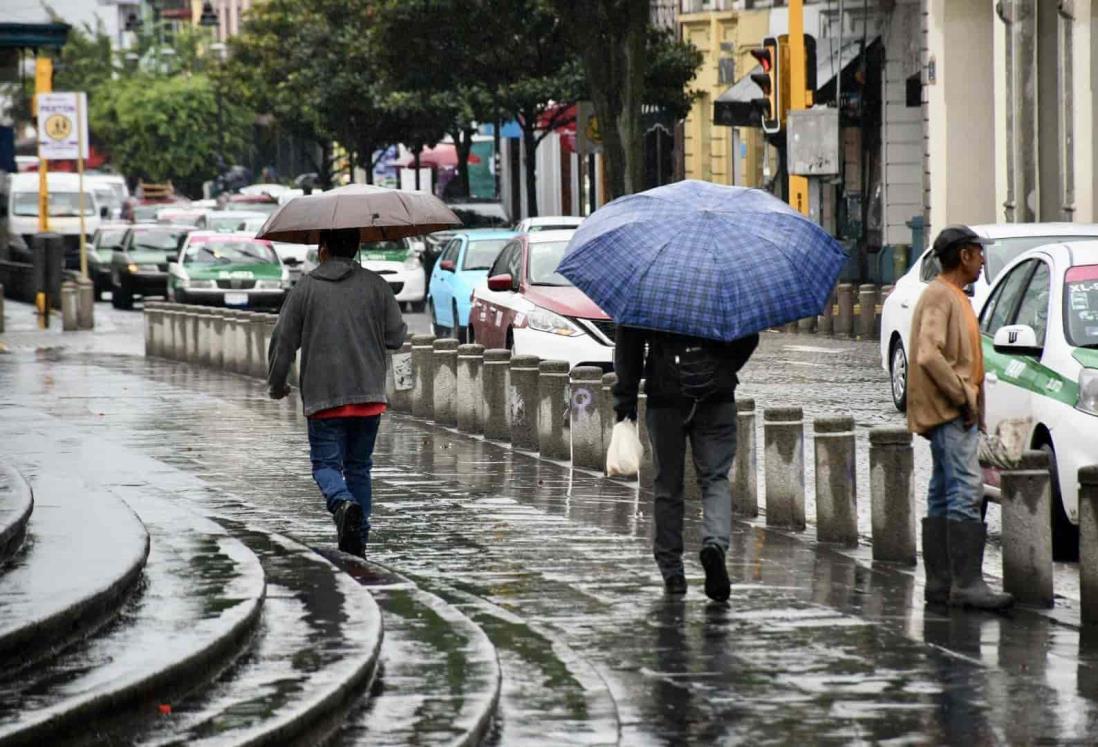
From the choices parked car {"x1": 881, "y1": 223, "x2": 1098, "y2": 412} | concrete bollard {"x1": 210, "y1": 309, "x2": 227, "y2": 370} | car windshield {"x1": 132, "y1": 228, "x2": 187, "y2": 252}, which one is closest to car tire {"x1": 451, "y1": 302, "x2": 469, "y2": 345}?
concrete bollard {"x1": 210, "y1": 309, "x2": 227, "y2": 370}

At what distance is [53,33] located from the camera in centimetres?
2597

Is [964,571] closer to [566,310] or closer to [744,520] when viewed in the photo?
[744,520]

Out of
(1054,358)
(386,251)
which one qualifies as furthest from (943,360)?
(386,251)

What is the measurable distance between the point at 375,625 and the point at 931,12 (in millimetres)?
31054

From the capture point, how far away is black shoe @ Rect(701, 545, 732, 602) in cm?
1002

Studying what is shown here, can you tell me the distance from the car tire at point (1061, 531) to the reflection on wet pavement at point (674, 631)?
1.17m

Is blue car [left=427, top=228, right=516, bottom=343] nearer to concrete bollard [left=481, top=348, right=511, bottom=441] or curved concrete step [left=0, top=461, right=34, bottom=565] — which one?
concrete bollard [left=481, top=348, right=511, bottom=441]

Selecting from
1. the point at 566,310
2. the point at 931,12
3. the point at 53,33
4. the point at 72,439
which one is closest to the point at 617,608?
the point at 72,439

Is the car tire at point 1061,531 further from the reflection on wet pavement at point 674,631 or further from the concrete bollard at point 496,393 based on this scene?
the concrete bollard at point 496,393

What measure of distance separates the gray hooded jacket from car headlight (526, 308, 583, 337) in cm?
1051

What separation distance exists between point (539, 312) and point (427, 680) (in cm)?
1426

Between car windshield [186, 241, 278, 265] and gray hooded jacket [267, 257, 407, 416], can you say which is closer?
gray hooded jacket [267, 257, 407, 416]

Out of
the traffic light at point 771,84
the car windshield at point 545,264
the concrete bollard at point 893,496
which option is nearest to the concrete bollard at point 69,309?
the traffic light at point 771,84

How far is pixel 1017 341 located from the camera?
1199cm
